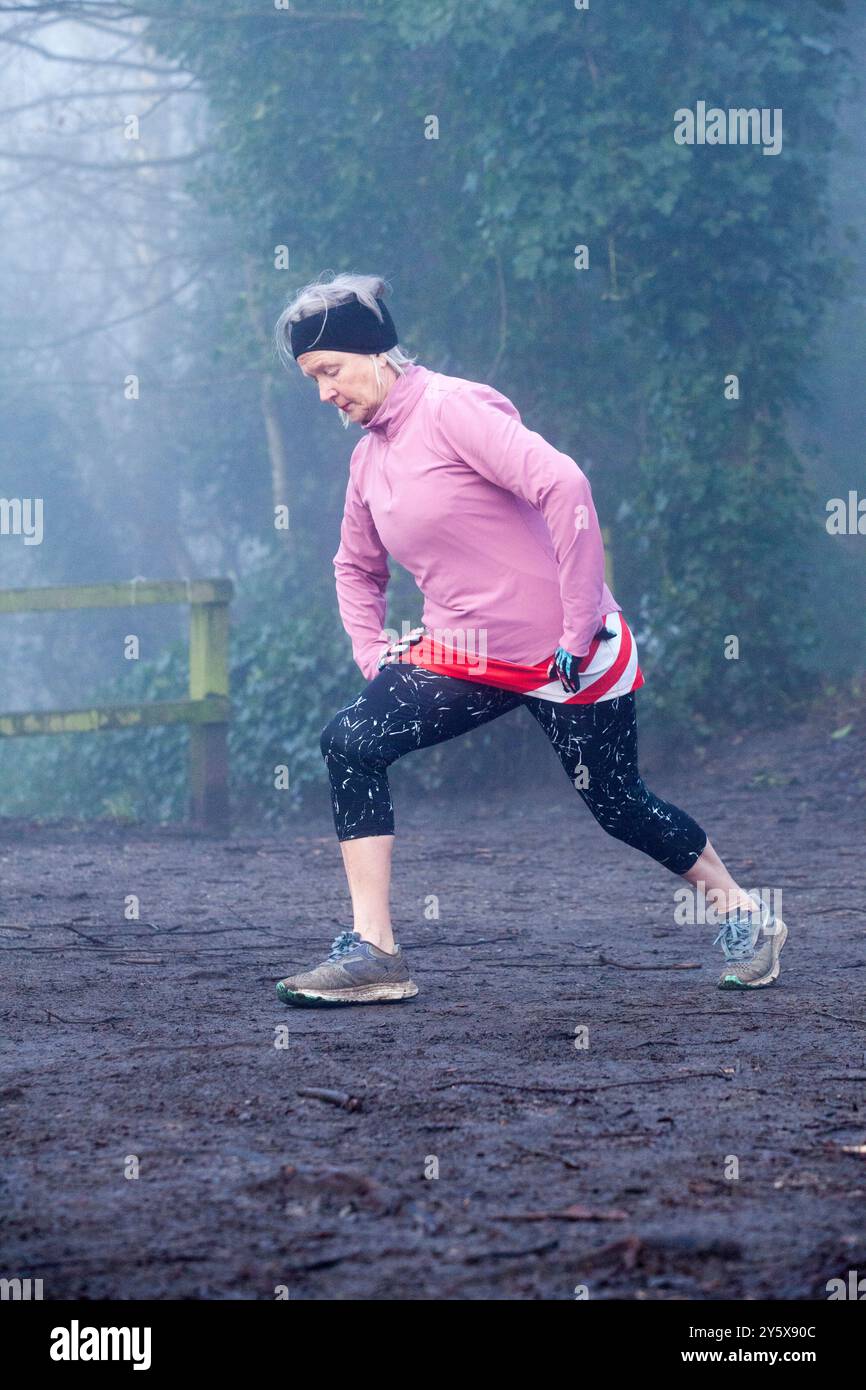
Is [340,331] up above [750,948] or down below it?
above

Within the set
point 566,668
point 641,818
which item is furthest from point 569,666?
point 641,818

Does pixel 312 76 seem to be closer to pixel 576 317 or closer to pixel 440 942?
pixel 576 317

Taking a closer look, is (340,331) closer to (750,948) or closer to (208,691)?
(750,948)

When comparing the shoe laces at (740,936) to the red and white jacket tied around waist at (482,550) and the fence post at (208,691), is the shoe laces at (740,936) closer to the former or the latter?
the red and white jacket tied around waist at (482,550)

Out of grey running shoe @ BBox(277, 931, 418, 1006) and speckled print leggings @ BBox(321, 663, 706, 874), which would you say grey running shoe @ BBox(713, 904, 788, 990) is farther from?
grey running shoe @ BBox(277, 931, 418, 1006)

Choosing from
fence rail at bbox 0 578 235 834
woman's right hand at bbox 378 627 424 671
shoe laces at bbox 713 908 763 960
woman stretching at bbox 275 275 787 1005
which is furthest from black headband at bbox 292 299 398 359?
fence rail at bbox 0 578 235 834

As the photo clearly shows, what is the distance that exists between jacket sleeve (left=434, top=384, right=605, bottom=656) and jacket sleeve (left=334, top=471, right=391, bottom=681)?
1.56 ft

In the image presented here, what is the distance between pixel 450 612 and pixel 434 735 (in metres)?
0.35

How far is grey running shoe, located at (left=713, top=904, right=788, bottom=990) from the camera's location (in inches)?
171

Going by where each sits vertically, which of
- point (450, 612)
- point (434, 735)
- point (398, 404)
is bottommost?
point (434, 735)

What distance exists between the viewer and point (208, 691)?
890 centimetres

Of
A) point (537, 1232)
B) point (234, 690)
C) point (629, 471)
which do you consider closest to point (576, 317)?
point (629, 471)

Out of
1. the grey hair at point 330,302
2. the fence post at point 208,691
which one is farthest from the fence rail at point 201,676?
the grey hair at point 330,302

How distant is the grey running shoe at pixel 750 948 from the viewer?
171 inches
